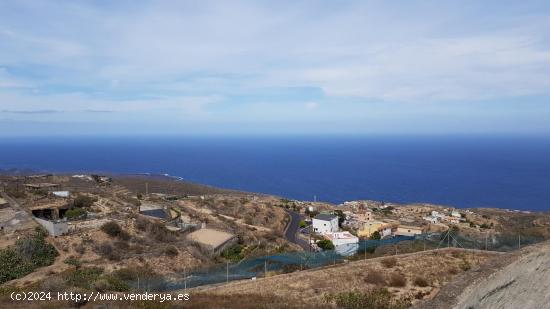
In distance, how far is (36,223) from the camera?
27969 mm

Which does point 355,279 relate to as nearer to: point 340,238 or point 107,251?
point 107,251

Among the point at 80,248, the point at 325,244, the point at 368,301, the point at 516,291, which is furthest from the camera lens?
the point at 325,244

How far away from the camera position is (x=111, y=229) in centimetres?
2741

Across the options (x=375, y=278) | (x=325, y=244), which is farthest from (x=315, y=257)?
(x=325, y=244)

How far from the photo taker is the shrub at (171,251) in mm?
24828

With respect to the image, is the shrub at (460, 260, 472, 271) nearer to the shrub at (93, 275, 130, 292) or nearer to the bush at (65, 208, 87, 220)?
the shrub at (93, 275, 130, 292)

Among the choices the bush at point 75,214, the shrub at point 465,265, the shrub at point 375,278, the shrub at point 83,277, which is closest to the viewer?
the shrub at point 83,277

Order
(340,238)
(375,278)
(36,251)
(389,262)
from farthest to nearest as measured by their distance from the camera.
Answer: (340,238), (36,251), (389,262), (375,278)

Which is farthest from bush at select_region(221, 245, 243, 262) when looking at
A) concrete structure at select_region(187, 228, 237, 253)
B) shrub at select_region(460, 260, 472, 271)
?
shrub at select_region(460, 260, 472, 271)

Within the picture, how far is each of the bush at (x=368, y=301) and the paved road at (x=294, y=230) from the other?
731 inches

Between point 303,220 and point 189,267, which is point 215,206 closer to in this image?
point 303,220

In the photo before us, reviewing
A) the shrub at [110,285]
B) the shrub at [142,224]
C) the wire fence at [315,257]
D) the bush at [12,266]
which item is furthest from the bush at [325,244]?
the bush at [12,266]

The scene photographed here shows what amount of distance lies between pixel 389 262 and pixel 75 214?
25560 millimetres

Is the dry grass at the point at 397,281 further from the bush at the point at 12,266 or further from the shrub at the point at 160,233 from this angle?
the bush at the point at 12,266
